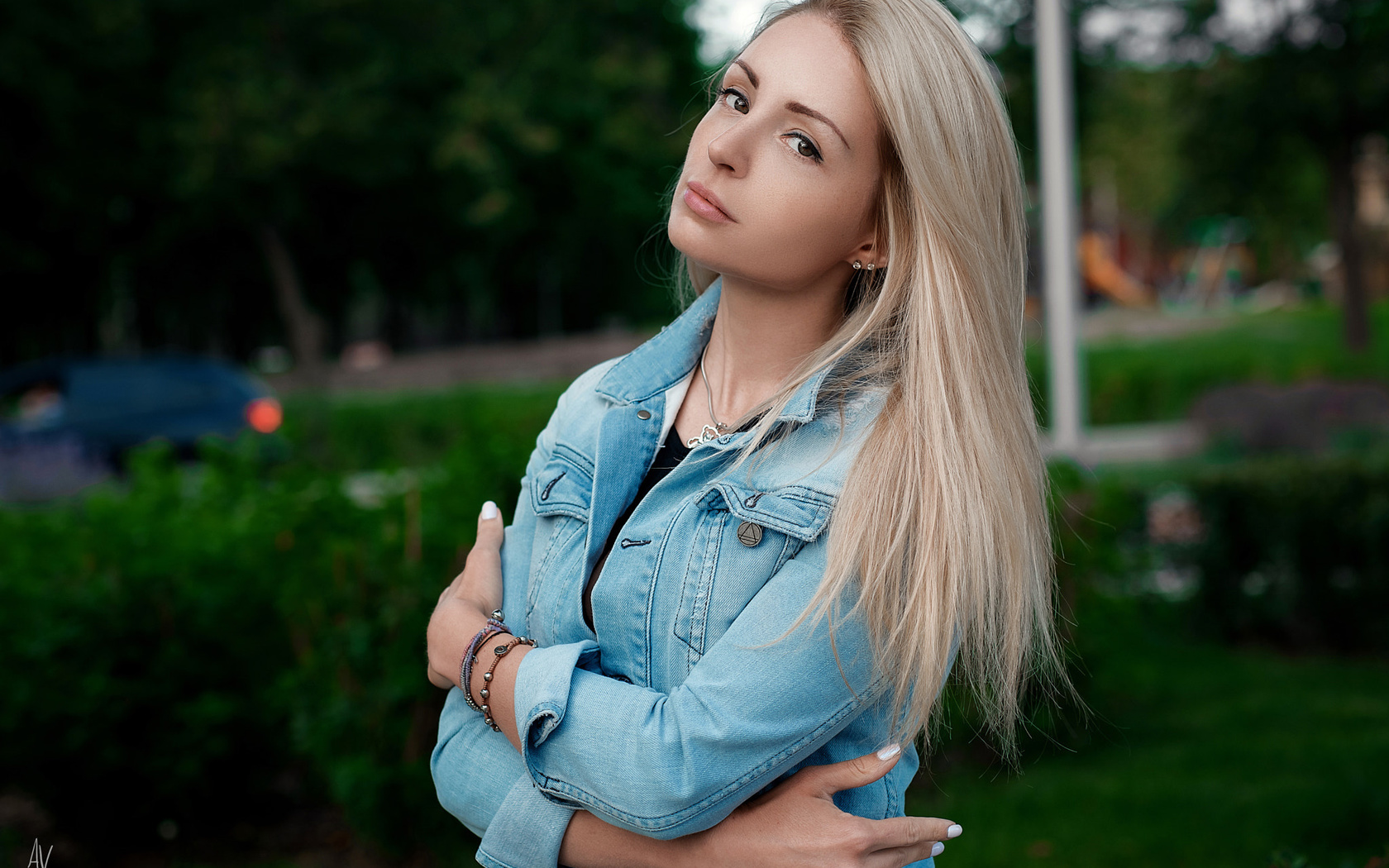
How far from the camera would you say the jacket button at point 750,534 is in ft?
5.01

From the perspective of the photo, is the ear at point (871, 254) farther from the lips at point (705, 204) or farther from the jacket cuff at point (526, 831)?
the jacket cuff at point (526, 831)

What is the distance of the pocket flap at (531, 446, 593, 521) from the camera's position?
67.4 inches

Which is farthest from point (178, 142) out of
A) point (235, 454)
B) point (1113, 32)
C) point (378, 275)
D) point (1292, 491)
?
point (1292, 491)

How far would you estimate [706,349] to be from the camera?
73.1 inches

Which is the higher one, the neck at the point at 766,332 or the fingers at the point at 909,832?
the neck at the point at 766,332

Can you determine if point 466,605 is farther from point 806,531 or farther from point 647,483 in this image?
point 806,531

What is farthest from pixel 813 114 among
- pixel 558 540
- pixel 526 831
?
pixel 526 831

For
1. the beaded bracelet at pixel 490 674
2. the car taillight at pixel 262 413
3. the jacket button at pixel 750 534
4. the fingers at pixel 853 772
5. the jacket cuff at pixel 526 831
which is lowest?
the car taillight at pixel 262 413

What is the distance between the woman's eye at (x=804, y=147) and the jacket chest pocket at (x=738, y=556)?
45cm

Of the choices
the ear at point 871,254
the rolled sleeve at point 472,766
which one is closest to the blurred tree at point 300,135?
the ear at point 871,254

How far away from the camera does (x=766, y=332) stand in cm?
173

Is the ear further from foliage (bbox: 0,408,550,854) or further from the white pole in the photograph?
the white pole

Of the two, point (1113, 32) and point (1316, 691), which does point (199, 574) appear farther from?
point (1113, 32)

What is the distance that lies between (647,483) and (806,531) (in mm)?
316
